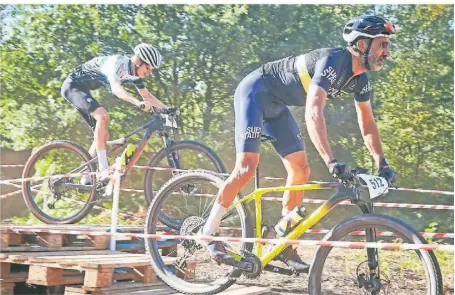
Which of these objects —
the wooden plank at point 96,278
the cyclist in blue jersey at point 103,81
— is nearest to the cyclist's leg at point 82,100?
the cyclist in blue jersey at point 103,81

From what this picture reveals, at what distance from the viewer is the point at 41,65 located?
7227 millimetres

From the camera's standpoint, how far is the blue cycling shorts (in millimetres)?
3730

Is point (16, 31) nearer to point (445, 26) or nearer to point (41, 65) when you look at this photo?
point (41, 65)

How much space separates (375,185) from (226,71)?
14.2 feet

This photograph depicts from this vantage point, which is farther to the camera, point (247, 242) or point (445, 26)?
point (445, 26)

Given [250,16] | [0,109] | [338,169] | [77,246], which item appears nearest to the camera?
[338,169]

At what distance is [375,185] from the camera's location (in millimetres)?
3387

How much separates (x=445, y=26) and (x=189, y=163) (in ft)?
13.9

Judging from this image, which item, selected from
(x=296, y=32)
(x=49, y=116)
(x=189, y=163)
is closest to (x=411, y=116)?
(x=296, y=32)

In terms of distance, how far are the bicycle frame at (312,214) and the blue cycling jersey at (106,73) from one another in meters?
2.07

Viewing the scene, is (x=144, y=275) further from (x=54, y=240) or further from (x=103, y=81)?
(x=103, y=81)

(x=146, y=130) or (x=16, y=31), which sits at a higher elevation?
(x=16, y=31)

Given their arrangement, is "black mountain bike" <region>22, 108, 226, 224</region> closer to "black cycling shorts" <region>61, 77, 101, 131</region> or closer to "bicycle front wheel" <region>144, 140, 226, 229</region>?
"bicycle front wheel" <region>144, 140, 226, 229</region>

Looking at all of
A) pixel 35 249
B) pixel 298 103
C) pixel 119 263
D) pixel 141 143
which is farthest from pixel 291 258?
pixel 35 249
